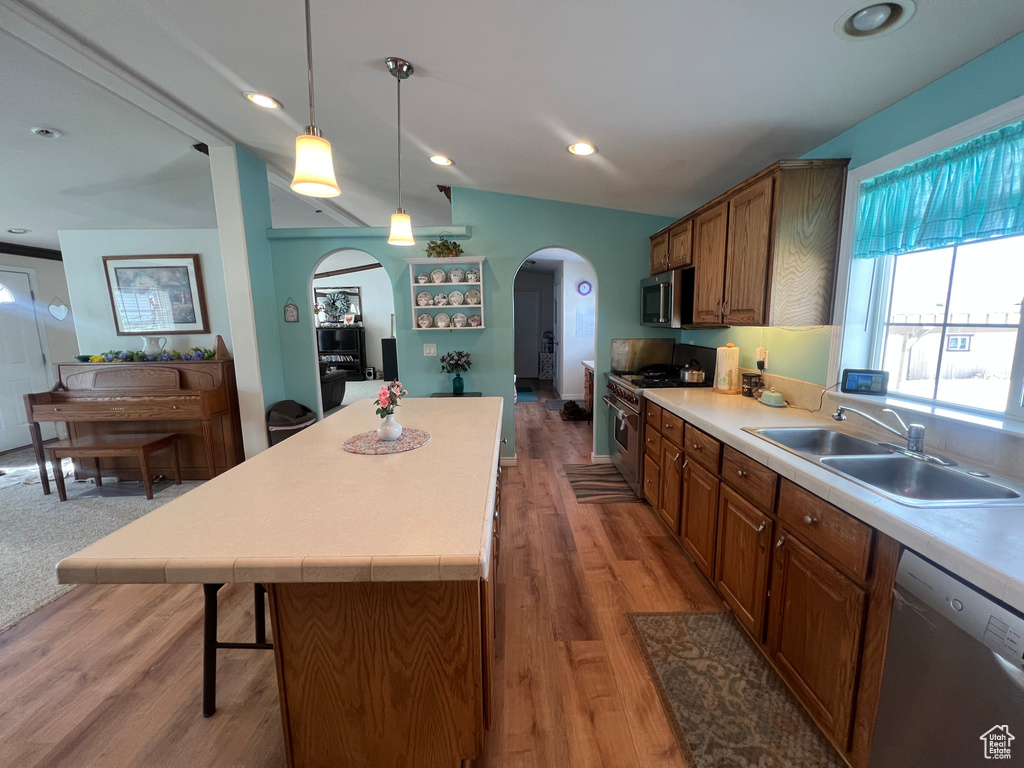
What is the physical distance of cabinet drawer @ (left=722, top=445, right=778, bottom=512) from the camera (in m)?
1.58

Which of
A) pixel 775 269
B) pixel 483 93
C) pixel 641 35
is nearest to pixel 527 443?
pixel 775 269

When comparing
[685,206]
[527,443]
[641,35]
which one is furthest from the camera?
[527,443]

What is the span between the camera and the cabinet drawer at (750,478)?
1576 millimetres

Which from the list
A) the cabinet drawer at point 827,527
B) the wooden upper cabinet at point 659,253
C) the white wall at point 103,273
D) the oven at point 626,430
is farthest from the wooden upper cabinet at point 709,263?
the white wall at point 103,273

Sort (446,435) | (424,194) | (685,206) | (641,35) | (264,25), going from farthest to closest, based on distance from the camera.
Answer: (424,194)
(685,206)
(446,435)
(264,25)
(641,35)

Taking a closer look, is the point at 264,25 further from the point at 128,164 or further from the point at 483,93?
the point at 128,164

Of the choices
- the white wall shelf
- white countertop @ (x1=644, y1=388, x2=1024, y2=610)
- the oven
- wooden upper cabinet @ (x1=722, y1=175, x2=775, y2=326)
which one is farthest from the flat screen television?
white countertop @ (x1=644, y1=388, x2=1024, y2=610)

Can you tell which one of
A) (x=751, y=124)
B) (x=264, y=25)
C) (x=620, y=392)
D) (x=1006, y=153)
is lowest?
(x=620, y=392)

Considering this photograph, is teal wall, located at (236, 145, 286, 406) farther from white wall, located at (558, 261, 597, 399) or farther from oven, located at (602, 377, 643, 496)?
white wall, located at (558, 261, 597, 399)

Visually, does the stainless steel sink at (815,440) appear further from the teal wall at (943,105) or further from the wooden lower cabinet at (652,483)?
the teal wall at (943,105)

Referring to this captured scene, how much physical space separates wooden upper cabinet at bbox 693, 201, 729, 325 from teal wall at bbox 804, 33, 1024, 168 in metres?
0.63

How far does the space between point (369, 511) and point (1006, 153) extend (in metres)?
2.36

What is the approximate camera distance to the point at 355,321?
8969mm

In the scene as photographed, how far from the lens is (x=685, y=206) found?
3.34 m
